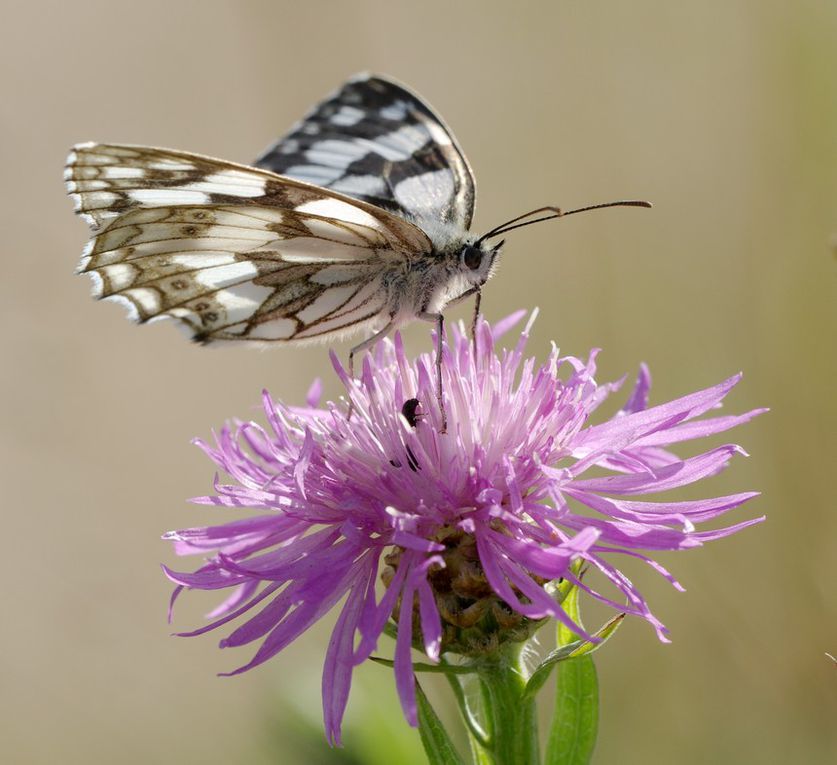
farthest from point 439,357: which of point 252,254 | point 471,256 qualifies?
point 252,254

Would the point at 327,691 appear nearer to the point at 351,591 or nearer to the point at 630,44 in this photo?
the point at 351,591

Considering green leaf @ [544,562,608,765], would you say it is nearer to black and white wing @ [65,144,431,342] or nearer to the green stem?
the green stem

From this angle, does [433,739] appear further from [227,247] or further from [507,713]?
[227,247]

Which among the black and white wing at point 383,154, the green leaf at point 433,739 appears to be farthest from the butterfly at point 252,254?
the green leaf at point 433,739

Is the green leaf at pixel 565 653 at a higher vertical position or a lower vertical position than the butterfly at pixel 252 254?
lower

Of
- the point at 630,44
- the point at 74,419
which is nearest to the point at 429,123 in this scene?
the point at 630,44

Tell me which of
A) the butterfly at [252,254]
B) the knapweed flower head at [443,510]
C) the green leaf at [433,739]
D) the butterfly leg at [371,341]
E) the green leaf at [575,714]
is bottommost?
the green leaf at [575,714]

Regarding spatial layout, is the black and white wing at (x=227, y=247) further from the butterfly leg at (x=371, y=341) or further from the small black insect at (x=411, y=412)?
the small black insect at (x=411, y=412)
